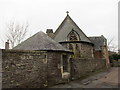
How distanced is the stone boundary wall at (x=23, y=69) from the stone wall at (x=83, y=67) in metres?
4.61

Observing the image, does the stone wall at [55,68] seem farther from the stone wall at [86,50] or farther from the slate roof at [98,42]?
the slate roof at [98,42]

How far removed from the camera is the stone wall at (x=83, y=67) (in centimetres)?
1758

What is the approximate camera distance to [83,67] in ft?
63.2

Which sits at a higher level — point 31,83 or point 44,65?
point 44,65

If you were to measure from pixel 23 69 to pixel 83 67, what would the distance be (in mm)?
9037

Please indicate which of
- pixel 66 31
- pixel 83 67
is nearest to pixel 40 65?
pixel 83 67

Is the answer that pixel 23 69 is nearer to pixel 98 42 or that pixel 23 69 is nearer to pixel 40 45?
pixel 40 45

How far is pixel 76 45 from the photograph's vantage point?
27.0 m

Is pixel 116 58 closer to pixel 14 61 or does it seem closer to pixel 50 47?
pixel 50 47

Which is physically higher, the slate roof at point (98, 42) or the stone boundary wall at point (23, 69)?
the slate roof at point (98, 42)

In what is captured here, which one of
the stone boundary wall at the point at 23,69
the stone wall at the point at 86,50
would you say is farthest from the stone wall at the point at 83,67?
the stone boundary wall at the point at 23,69

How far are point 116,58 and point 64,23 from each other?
58.1 ft

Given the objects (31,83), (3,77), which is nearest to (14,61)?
(3,77)

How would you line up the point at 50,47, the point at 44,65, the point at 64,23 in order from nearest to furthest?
the point at 44,65 < the point at 50,47 < the point at 64,23
